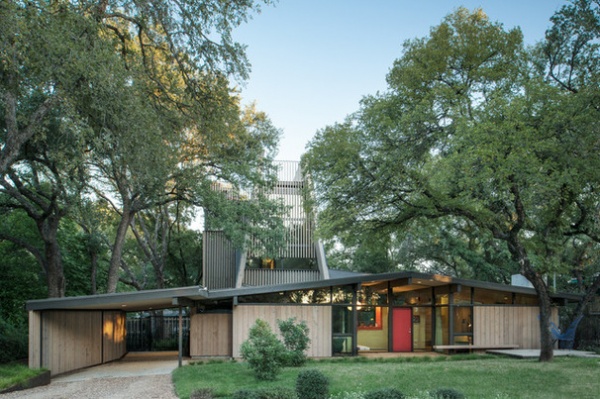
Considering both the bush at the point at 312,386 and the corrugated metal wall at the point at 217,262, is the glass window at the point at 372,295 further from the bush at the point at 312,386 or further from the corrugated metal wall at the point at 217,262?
the bush at the point at 312,386

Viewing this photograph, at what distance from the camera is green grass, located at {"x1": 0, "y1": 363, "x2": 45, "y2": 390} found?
1183cm

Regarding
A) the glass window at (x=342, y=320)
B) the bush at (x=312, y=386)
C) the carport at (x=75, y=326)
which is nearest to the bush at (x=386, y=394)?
the bush at (x=312, y=386)

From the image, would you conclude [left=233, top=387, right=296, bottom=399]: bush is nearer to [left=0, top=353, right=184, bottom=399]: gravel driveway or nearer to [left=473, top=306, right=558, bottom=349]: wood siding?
[left=0, top=353, right=184, bottom=399]: gravel driveway

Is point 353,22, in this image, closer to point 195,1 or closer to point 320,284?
point 195,1

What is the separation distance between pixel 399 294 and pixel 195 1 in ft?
45.3

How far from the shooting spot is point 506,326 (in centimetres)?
2030

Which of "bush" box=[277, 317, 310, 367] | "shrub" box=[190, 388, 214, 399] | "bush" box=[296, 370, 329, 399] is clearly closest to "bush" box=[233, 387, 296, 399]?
"bush" box=[296, 370, 329, 399]

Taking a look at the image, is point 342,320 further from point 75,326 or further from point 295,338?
point 75,326

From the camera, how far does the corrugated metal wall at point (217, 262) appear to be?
23594 mm

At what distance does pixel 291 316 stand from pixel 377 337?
12.4 ft

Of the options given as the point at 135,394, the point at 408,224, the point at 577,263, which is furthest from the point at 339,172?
the point at 577,263

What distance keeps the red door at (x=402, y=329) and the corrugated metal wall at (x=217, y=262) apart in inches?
283

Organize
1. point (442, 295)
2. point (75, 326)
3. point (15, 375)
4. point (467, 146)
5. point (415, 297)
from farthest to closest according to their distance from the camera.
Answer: point (415, 297) → point (442, 295) → point (75, 326) → point (467, 146) → point (15, 375)

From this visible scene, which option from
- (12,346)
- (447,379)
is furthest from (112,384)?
(447,379)
